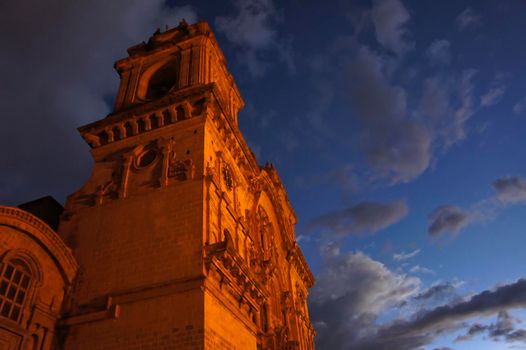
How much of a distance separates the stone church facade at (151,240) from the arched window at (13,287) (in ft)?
0.11

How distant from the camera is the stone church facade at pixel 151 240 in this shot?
12.7 metres

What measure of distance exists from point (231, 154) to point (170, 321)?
33.7ft

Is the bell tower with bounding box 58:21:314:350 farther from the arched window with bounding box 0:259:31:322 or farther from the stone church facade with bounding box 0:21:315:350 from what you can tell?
the arched window with bounding box 0:259:31:322

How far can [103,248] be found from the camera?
50.4 feet

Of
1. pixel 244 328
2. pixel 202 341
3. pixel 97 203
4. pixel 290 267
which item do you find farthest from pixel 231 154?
pixel 290 267

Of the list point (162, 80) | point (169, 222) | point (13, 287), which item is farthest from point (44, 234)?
point (162, 80)

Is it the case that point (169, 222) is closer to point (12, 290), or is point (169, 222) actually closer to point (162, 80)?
point (12, 290)

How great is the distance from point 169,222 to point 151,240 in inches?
36.2

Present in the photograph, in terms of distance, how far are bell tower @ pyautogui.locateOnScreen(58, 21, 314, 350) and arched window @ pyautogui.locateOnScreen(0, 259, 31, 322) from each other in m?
1.67

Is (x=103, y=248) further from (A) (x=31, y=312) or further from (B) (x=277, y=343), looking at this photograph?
(B) (x=277, y=343)

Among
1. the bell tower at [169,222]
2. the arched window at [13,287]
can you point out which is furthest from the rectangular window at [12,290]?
the bell tower at [169,222]

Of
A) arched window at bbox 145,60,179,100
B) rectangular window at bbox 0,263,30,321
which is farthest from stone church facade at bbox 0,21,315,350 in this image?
arched window at bbox 145,60,179,100

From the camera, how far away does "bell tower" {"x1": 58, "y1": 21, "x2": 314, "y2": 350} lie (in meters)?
12.9

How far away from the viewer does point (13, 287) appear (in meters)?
12.7
